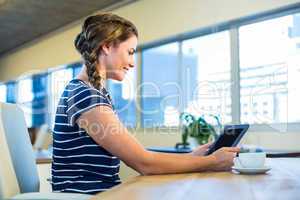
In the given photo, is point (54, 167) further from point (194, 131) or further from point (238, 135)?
point (194, 131)

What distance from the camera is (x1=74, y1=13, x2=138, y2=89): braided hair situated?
1.33 m

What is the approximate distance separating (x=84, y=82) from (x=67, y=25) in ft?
16.0

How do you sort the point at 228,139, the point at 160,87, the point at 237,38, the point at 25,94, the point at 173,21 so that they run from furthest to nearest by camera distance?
the point at 25,94, the point at 160,87, the point at 173,21, the point at 237,38, the point at 228,139

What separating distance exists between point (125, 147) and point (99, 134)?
0.29 feet

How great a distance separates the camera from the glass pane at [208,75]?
12.3 feet

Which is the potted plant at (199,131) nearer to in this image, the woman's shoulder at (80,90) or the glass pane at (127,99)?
the glass pane at (127,99)

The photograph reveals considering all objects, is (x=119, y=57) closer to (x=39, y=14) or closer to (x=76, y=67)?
(x=39, y=14)

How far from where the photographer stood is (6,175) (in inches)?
47.9

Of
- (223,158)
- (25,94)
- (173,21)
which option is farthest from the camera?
(25,94)

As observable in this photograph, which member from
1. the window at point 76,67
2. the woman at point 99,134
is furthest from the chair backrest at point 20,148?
the window at point 76,67

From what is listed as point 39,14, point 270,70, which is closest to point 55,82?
point 39,14

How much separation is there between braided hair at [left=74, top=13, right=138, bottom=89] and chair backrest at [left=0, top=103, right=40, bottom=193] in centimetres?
31

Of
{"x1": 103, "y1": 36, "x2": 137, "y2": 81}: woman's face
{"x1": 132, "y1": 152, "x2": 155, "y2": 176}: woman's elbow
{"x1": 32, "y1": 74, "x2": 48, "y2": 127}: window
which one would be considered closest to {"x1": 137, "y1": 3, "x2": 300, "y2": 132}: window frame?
{"x1": 103, "y1": 36, "x2": 137, "y2": 81}: woman's face

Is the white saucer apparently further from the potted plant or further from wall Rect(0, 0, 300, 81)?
wall Rect(0, 0, 300, 81)
